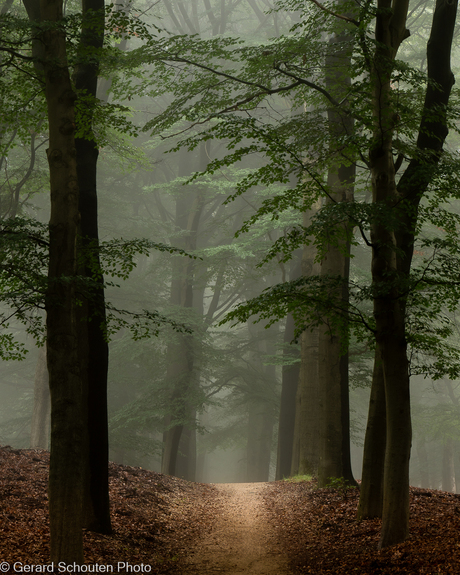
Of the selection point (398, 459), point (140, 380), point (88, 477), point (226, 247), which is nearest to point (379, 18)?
point (398, 459)

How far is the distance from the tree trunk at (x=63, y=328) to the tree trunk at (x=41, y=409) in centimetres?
1280

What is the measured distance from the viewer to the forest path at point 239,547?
6.05 meters

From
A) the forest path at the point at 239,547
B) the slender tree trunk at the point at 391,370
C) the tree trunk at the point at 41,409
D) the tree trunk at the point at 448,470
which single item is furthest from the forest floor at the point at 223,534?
the tree trunk at the point at 448,470

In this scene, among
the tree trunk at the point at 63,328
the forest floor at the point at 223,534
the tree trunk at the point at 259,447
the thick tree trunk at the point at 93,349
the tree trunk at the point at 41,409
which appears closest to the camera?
the tree trunk at the point at 63,328

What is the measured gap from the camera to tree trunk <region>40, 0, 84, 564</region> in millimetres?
5004

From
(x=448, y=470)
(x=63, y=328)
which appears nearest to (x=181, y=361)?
(x=63, y=328)

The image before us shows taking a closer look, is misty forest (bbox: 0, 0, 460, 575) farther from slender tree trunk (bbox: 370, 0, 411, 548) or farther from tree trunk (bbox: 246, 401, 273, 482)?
tree trunk (bbox: 246, 401, 273, 482)

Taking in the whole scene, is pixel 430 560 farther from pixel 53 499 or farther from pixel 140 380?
pixel 140 380

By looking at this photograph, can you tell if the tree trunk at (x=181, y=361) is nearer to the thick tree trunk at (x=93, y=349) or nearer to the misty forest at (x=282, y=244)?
the misty forest at (x=282, y=244)

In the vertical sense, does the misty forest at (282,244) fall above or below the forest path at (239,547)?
above

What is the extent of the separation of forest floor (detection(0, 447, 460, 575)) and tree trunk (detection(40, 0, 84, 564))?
49cm

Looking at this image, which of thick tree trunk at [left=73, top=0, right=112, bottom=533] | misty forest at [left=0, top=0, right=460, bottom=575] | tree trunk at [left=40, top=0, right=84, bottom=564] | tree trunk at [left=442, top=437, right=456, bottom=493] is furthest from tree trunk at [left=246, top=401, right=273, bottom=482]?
tree trunk at [left=40, top=0, right=84, bottom=564]

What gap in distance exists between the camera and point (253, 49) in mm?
7859

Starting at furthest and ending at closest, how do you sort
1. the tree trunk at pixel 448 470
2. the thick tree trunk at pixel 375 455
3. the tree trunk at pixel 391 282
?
1. the tree trunk at pixel 448 470
2. the thick tree trunk at pixel 375 455
3. the tree trunk at pixel 391 282
